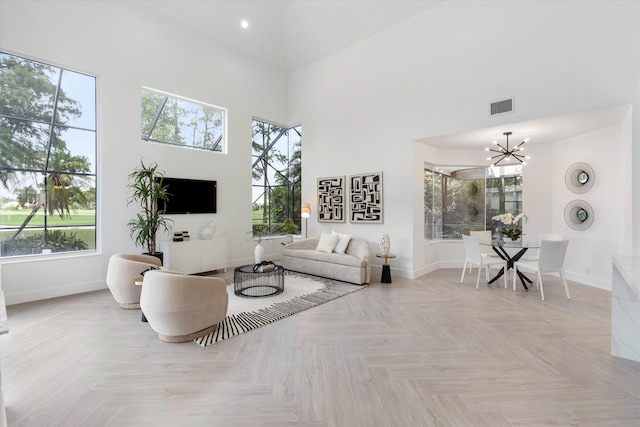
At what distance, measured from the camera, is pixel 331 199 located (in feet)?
22.9

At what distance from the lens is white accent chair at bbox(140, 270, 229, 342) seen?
2.84 metres

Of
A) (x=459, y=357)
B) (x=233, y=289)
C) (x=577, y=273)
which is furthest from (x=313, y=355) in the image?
(x=577, y=273)

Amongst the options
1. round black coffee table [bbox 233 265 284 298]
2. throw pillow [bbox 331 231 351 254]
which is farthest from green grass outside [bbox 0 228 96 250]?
throw pillow [bbox 331 231 351 254]

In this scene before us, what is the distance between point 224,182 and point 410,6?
5187 mm

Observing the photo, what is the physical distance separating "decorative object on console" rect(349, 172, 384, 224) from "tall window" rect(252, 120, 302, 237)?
1.69 meters

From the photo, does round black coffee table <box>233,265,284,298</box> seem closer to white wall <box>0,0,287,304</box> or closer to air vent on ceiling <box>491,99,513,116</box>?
white wall <box>0,0,287,304</box>

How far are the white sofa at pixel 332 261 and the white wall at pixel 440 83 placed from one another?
728 mm

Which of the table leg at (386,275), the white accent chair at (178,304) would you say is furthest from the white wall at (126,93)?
the table leg at (386,275)

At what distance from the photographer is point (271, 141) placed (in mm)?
7762

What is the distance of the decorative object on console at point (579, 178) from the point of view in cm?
507

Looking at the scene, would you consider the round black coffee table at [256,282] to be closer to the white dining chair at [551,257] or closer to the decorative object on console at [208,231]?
the decorative object on console at [208,231]

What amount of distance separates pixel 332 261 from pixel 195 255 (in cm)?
270

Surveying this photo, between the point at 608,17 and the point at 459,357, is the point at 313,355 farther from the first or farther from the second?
the point at 608,17

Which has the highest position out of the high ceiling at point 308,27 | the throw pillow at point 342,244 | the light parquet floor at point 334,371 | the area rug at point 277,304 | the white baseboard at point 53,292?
the high ceiling at point 308,27
